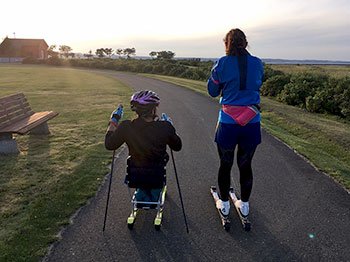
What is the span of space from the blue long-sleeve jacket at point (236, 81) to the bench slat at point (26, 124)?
452 cm

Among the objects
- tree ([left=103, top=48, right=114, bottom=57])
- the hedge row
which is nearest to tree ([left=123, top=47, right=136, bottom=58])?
tree ([left=103, top=48, right=114, bottom=57])

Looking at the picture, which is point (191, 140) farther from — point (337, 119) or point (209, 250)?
point (337, 119)

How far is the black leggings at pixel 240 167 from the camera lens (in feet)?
14.3

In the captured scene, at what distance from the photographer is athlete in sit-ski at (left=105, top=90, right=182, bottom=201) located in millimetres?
4164

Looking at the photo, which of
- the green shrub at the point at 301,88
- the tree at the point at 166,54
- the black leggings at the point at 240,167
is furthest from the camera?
the tree at the point at 166,54

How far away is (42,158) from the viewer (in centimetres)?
718

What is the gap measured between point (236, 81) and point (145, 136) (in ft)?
3.88

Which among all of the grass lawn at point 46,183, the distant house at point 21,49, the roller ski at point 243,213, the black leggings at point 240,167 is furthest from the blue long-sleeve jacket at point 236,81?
the distant house at point 21,49

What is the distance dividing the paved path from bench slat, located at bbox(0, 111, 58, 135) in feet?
6.92

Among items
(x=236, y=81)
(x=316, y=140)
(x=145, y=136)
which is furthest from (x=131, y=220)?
(x=316, y=140)

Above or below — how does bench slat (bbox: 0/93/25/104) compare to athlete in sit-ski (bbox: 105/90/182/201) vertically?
below

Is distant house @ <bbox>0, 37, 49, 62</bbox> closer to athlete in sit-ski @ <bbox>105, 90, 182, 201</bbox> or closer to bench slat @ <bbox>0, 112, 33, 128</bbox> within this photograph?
bench slat @ <bbox>0, 112, 33, 128</bbox>

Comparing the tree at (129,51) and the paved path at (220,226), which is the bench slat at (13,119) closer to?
the paved path at (220,226)

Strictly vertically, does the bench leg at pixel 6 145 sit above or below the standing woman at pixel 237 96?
below
